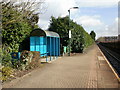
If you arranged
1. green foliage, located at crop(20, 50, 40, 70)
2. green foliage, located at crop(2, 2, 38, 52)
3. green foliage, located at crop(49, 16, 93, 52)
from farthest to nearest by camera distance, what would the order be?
green foliage, located at crop(49, 16, 93, 52) < green foliage, located at crop(20, 50, 40, 70) < green foliage, located at crop(2, 2, 38, 52)

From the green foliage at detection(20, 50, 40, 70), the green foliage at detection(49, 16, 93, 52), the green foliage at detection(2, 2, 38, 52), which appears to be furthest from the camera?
the green foliage at detection(49, 16, 93, 52)

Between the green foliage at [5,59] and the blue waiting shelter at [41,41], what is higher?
the blue waiting shelter at [41,41]

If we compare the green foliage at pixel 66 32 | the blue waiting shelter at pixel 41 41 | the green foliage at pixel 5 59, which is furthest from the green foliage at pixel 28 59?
the green foliage at pixel 66 32

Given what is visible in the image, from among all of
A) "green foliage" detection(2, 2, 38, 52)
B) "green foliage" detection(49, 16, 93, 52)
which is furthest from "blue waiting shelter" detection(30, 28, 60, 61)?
"green foliage" detection(49, 16, 93, 52)

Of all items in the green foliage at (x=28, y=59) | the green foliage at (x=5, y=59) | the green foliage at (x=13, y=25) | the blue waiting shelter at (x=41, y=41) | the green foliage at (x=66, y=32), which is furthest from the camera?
the green foliage at (x=66, y=32)

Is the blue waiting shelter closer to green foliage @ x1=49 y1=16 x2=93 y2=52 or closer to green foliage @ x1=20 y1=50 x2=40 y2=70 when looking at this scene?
green foliage @ x1=20 y1=50 x2=40 y2=70

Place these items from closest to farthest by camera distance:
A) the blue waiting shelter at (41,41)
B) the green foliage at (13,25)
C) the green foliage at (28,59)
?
the green foliage at (13,25)
the green foliage at (28,59)
the blue waiting shelter at (41,41)

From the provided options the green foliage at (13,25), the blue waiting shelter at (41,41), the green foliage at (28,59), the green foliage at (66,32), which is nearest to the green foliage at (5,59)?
the green foliage at (28,59)

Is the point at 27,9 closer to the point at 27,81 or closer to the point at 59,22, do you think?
the point at 27,81

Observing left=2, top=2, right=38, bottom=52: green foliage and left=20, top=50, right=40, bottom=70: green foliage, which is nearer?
left=2, top=2, right=38, bottom=52: green foliage

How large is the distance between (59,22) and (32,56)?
1270 cm

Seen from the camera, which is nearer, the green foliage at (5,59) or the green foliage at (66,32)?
the green foliage at (5,59)

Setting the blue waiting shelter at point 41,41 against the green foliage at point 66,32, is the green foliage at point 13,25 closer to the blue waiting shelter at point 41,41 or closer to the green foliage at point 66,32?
the blue waiting shelter at point 41,41

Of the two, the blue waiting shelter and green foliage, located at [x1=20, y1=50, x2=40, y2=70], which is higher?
the blue waiting shelter
